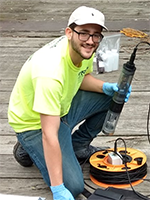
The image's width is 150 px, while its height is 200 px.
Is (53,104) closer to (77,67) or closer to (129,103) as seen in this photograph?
(77,67)

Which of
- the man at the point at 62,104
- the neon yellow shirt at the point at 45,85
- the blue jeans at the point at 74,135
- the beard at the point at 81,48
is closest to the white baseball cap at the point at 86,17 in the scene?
the man at the point at 62,104

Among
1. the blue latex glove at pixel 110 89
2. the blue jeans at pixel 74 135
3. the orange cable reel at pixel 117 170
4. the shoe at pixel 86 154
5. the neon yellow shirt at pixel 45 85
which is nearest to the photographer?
the neon yellow shirt at pixel 45 85

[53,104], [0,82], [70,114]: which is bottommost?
[0,82]

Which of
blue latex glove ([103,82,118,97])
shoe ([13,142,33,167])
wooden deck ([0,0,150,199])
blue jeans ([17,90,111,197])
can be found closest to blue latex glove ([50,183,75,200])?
blue jeans ([17,90,111,197])

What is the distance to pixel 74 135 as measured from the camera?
3.20m

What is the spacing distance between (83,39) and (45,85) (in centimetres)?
34

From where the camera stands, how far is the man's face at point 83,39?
8.16ft

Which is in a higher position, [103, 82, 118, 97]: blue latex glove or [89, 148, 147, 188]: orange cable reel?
[103, 82, 118, 97]: blue latex glove

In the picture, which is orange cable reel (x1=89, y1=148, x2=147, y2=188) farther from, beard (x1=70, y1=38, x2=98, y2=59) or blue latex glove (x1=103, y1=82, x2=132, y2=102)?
beard (x1=70, y1=38, x2=98, y2=59)

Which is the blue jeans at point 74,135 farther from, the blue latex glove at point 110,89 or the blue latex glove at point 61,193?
the blue latex glove at point 61,193

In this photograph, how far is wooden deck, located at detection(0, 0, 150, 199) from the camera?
3.02m

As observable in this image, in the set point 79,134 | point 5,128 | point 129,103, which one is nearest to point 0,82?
point 5,128

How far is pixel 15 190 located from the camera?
9.37ft

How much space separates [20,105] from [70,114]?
1.36 ft
